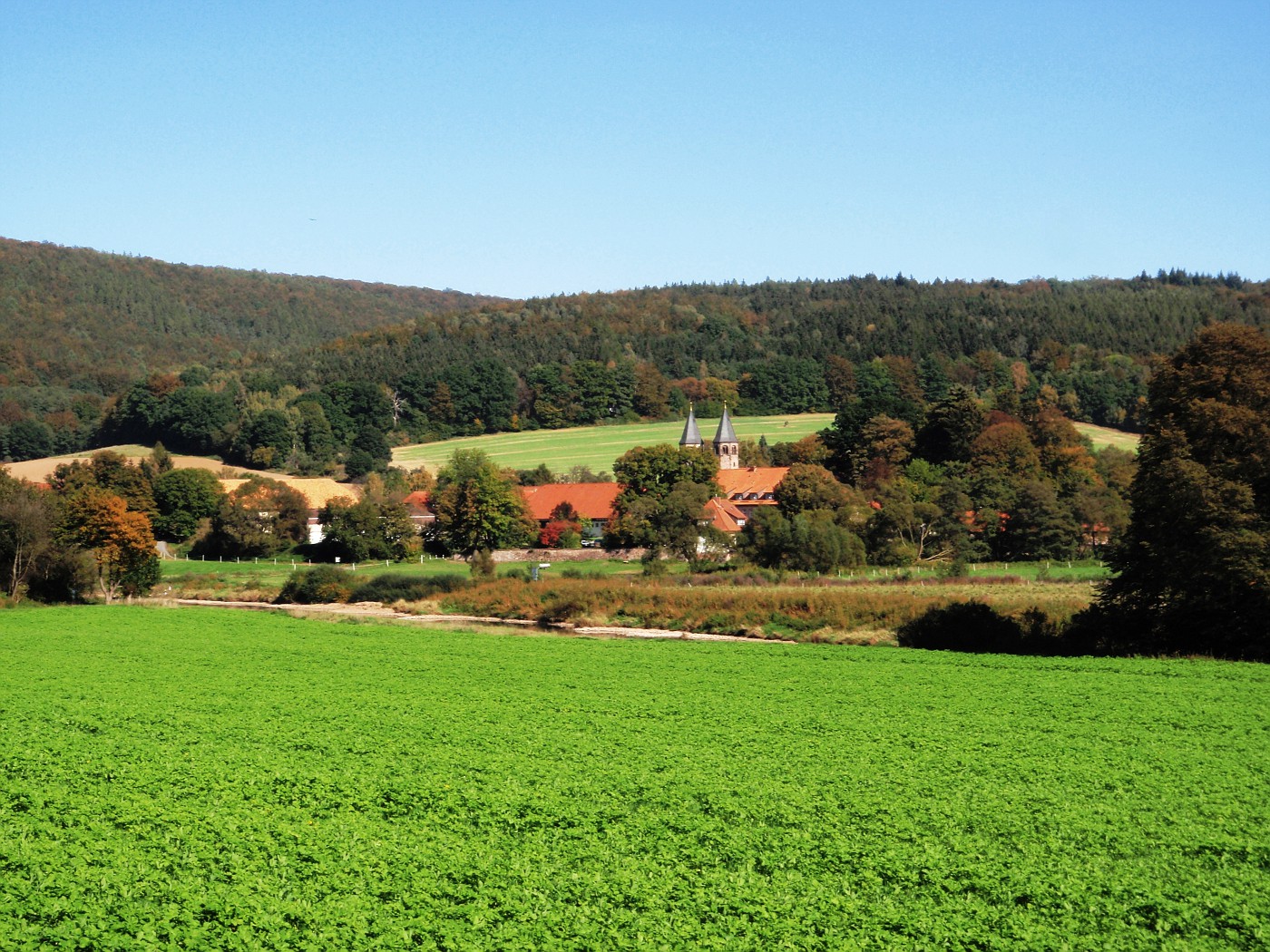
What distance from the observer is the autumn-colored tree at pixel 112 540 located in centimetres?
5603

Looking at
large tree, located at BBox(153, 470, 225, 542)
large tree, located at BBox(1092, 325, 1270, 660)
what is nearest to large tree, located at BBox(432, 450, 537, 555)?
large tree, located at BBox(153, 470, 225, 542)

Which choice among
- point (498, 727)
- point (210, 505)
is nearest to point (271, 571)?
point (210, 505)

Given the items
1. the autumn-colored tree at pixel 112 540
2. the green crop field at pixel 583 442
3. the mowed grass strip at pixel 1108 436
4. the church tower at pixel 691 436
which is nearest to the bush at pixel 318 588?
the autumn-colored tree at pixel 112 540

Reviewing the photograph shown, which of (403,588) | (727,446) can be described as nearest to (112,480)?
(403,588)

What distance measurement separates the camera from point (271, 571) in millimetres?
68875

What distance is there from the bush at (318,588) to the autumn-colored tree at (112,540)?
660 centimetres

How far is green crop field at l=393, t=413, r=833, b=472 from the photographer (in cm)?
11981

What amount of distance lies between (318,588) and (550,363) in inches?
3784

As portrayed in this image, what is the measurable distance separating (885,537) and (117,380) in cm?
12504

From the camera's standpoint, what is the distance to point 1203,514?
31.9 m

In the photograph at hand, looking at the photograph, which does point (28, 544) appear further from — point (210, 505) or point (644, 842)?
point (644, 842)

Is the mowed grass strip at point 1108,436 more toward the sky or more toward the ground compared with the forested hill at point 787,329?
more toward the ground

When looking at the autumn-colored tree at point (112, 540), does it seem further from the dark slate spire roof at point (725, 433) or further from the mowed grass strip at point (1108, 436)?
the mowed grass strip at point (1108, 436)

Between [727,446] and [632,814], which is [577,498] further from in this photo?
[632,814]
